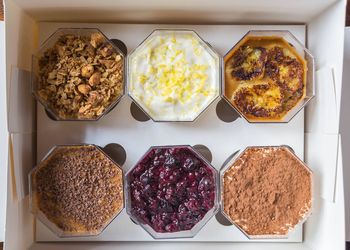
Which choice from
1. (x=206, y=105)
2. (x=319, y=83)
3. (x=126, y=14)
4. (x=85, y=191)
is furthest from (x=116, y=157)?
(x=319, y=83)

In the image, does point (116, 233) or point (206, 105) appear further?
Answer: point (116, 233)

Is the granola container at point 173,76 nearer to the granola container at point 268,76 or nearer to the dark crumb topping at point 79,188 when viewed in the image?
the granola container at point 268,76

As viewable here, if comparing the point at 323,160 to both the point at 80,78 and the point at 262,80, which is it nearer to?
the point at 262,80

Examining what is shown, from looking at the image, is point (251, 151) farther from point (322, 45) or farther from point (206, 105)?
point (322, 45)

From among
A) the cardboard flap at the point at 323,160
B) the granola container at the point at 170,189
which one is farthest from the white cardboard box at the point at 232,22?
the granola container at the point at 170,189

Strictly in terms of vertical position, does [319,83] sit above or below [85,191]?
above

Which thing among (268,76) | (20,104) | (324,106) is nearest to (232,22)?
(268,76)

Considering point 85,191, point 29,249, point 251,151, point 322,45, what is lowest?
point 29,249
